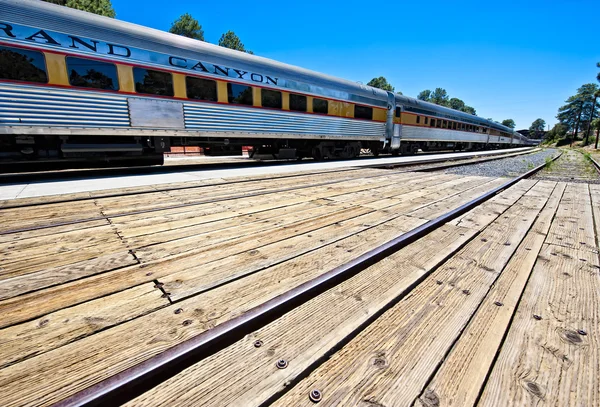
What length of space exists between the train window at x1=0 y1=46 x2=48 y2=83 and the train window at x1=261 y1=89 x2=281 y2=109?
504 centimetres

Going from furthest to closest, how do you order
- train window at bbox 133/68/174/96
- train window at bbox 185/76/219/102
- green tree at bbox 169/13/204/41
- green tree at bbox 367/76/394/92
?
green tree at bbox 367/76/394/92 < green tree at bbox 169/13/204/41 < train window at bbox 185/76/219/102 < train window at bbox 133/68/174/96

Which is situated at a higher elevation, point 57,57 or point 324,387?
point 57,57

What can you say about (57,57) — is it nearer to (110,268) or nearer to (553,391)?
(110,268)

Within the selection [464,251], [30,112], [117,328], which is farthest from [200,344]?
[30,112]

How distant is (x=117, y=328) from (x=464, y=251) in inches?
87.4

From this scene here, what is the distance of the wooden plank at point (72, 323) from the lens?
104 cm

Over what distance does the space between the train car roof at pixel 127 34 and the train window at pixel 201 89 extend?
537 millimetres

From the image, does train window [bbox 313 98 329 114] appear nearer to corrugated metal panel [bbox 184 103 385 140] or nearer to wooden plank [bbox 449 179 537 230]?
corrugated metal panel [bbox 184 103 385 140]

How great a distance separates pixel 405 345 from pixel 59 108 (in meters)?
7.29

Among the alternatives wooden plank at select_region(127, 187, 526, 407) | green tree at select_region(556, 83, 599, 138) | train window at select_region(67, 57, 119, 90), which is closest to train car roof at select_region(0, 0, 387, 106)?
train window at select_region(67, 57, 119, 90)

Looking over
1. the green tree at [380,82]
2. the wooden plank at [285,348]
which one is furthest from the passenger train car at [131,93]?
the green tree at [380,82]

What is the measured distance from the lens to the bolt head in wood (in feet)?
2.91

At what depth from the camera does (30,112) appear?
5.23 m

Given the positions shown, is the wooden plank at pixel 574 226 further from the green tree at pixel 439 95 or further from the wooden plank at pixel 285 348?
the green tree at pixel 439 95
